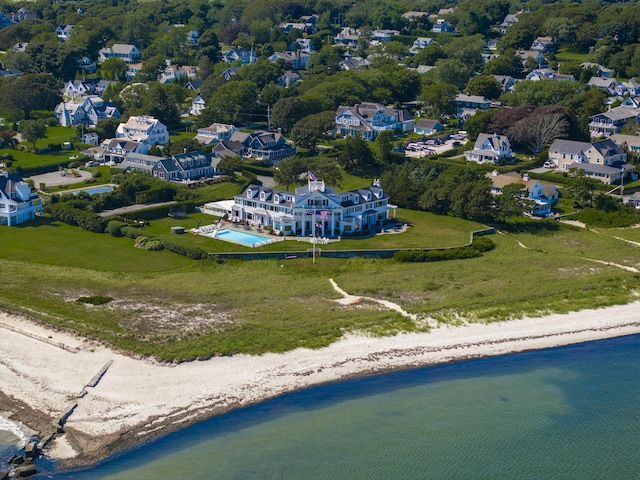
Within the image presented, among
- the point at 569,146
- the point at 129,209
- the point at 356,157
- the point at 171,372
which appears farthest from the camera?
the point at 569,146

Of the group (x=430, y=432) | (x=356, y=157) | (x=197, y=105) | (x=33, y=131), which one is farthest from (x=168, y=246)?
(x=197, y=105)

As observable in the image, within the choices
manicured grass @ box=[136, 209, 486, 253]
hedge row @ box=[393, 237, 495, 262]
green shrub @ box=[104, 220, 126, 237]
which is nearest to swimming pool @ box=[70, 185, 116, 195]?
manicured grass @ box=[136, 209, 486, 253]

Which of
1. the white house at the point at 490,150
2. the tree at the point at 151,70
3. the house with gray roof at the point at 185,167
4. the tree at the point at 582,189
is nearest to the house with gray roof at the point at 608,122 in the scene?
the white house at the point at 490,150

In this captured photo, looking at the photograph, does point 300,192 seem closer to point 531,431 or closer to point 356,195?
point 356,195

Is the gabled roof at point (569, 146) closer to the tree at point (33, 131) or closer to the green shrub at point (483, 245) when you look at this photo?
the green shrub at point (483, 245)

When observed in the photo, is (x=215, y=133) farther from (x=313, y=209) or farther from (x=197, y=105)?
(x=313, y=209)

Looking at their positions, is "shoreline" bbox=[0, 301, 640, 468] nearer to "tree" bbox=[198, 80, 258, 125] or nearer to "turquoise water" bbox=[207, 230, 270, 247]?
"turquoise water" bbox=[207, 230, 270, 247]

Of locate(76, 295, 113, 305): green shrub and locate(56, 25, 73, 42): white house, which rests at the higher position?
locate(56, 25, 73, 42): white house
